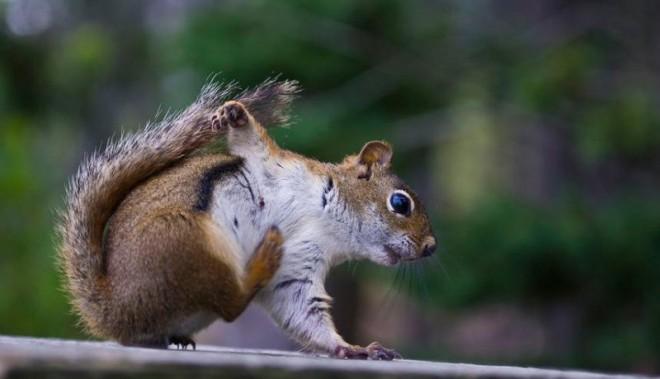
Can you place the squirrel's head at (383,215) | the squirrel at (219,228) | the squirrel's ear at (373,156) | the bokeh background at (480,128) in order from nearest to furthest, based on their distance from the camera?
the squirrel at (219,228) → the squirrel's head at (383,215) → the squirrel's ear at (373,156) → the bokeh background at (480,128)

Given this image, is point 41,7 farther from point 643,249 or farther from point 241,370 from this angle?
point 241,370

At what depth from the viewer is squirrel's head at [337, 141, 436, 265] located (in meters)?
2.93

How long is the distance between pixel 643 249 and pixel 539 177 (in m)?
2.43

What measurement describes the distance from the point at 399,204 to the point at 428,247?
134 millimetres

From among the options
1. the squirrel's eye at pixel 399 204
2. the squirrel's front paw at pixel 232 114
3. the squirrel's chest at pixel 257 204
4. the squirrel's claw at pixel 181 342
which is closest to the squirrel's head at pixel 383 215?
the squirrel's eye at pixel 399 204

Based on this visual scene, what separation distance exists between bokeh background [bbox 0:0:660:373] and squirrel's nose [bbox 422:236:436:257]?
1.44 metres

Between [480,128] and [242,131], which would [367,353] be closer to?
[242,131]

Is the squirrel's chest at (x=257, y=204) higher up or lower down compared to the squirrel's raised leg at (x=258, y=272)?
higher up

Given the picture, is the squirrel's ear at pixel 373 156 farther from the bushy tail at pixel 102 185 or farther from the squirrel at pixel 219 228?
the bushy tail at pixel 102 185

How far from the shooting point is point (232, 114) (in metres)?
2.69

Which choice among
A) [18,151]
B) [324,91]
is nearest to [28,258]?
[18,151]

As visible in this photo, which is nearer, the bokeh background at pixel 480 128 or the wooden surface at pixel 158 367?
the wooden surface at pixel 158 367

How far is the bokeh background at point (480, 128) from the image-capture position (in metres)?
5.23

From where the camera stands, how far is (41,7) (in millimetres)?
9398
